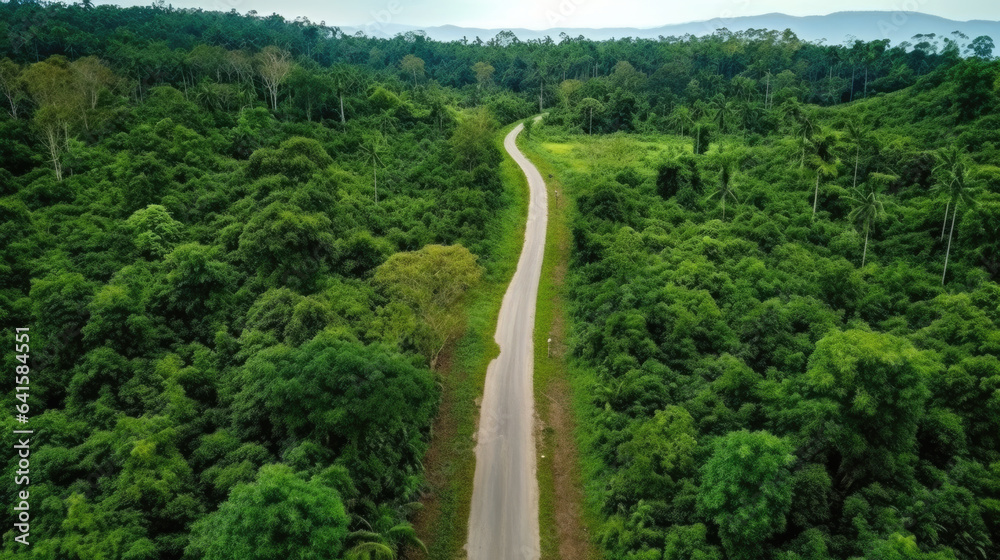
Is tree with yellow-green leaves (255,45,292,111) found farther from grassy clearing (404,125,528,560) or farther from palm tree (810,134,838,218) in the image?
palm tree (810,134,838,218)

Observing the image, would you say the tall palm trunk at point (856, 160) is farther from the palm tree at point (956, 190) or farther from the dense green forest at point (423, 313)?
the palm tree at point (956, 190)

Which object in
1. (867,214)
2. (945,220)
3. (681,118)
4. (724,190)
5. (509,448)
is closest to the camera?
(509,448)

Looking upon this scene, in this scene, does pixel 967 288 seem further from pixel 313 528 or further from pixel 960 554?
pixel 313 528

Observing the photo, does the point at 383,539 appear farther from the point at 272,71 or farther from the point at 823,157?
the point at 272,71

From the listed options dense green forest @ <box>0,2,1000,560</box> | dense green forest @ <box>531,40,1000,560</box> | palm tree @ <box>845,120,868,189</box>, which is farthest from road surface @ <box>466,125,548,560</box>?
palm tree @ <box>845,120,868,189</box>

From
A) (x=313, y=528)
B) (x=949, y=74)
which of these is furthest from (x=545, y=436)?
(x=949, y=74)

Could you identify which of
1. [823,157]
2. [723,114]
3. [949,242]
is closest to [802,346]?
[949,242]
